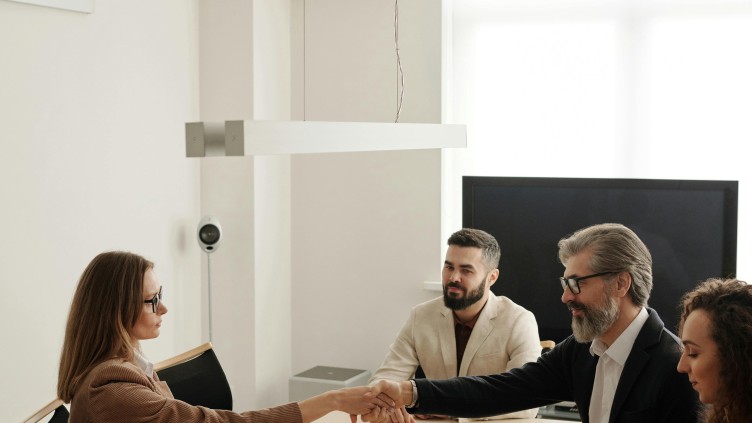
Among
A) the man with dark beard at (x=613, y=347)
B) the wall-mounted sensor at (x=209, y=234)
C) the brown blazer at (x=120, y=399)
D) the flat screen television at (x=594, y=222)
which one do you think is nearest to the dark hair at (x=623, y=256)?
the man with dark beard at (x=613, y=347)

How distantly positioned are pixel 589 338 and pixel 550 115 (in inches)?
102

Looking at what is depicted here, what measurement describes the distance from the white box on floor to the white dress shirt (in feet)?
7.94

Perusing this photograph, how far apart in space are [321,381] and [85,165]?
1767 millimetres

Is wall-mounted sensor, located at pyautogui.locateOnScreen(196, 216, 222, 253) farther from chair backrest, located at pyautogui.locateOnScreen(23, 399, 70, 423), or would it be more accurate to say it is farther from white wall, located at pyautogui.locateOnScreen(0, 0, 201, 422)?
chair backrest, located at pyautogui.locateOnScreen(23, 399, 70, 423)

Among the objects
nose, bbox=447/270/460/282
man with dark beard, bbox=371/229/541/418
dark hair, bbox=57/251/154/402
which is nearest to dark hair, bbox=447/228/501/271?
man with dark beard, bbox=371/229/541/418

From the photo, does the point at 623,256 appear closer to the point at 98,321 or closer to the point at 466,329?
the point at 466,329

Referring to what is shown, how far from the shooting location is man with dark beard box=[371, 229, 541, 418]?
13.3 ft

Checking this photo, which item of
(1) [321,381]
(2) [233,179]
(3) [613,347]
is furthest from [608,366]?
(2) [233,179]

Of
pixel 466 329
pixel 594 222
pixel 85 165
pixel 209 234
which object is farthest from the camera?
pixel 209 234

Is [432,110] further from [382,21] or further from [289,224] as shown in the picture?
[289,224]

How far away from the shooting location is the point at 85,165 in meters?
4.40

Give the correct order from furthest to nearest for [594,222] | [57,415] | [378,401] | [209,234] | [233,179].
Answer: [233,179] < [209,234] < [594,222] < [378,401] < [57,415]

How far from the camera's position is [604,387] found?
3.06 meters

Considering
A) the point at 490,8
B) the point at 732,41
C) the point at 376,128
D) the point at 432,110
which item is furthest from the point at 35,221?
the point at 732,41
